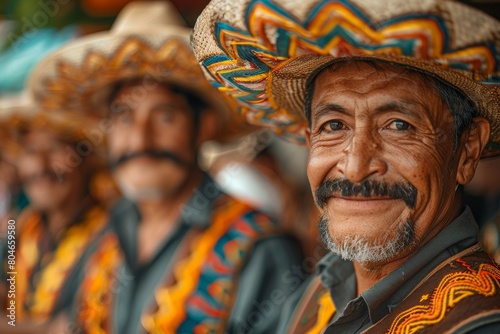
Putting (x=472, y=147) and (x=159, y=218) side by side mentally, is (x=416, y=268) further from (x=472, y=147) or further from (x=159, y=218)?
(x=159, y=218)

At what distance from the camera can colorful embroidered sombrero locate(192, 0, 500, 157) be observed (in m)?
1.44

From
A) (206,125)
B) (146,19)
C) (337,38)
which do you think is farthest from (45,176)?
(337,38)

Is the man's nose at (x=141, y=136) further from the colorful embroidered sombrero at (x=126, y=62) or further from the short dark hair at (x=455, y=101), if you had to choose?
the short dark hair at (x=455, y=101)

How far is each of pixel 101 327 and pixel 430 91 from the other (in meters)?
2.18

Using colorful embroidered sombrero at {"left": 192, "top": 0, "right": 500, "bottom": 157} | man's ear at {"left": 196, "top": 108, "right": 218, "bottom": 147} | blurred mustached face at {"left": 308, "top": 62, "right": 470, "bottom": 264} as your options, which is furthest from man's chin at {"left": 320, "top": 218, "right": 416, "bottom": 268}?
man's ear at {"left": 196, "top": 108, "right": 218, "bottom": 147}

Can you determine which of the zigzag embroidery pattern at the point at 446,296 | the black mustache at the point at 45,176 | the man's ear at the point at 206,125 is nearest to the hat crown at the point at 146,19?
the man's ear at the point at 206,125

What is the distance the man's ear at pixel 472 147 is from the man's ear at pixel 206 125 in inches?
73.8

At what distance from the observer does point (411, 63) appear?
171 centimetres

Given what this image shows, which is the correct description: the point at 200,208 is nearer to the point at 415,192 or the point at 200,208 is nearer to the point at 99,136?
the point at 99,136

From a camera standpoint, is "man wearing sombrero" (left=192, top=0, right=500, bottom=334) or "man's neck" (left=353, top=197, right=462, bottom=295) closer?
"man wearing sombrero" (left=192, top=0, right=500, bottom=334)

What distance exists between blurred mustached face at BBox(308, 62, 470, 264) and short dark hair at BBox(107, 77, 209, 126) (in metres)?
1.75

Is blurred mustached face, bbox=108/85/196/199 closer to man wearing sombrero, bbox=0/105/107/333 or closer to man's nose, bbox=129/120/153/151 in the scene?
man's nose, bbox=129/120/153/151

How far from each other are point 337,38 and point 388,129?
375 mm

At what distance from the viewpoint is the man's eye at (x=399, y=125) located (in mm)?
1806
